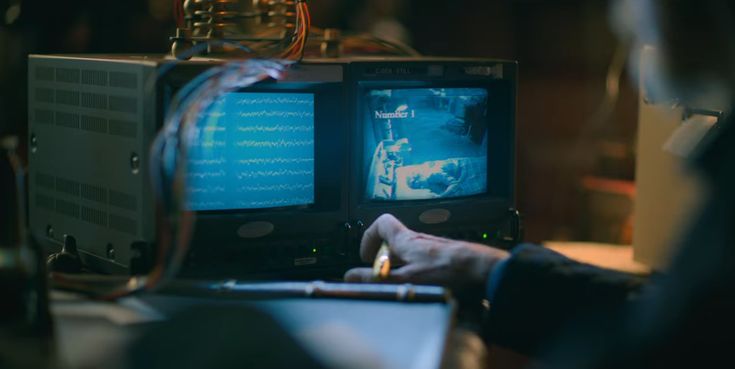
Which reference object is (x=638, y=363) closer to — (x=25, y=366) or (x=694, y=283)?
(x=694, y=283)

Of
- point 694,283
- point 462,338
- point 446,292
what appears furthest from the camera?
point 462,338

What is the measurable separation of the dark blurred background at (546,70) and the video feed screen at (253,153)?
263 cm

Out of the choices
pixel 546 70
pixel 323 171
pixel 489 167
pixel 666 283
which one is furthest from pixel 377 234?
pixel 546 70

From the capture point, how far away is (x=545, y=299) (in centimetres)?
132

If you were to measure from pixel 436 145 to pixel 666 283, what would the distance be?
2.97ft

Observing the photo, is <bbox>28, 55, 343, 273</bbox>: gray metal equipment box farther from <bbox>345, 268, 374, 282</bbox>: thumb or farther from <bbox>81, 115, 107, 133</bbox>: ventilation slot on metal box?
<bbox>345, 268, 374, 282</bbox>: thumb

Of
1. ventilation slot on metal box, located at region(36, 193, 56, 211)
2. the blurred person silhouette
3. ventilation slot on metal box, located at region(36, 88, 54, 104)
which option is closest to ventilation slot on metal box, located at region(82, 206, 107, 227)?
ventilation slot on metal box, located at region(36, 193, 56, 211)

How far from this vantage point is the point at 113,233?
1.62 meters

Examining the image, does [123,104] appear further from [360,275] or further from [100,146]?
[360,275]

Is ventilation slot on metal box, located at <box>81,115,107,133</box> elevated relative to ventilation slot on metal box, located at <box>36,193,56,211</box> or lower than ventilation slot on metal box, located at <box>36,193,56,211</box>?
elevated

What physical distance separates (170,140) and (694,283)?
2.54ft

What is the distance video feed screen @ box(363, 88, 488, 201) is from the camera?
69.9 inches

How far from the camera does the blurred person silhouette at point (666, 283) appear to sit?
0.94m

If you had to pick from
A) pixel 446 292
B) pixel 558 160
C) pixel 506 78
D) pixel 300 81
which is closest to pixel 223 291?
pixel 446 292
